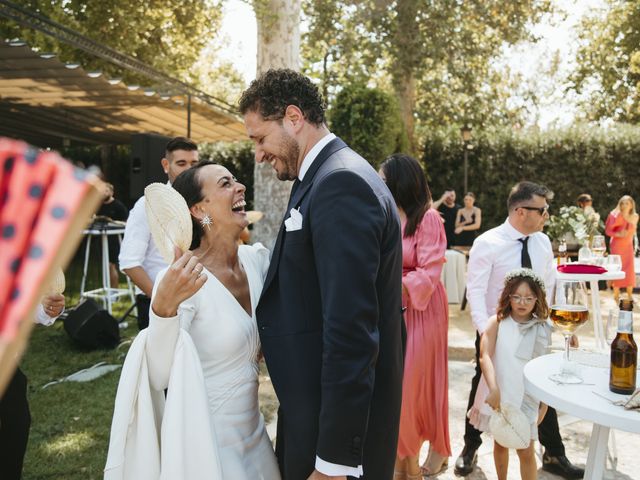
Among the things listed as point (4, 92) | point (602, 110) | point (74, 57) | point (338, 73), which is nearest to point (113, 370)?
point (4, 92)

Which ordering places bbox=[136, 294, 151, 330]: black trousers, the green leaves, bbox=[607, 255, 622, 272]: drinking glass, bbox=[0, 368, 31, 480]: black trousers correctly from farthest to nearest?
the green leaves, bbox=[607, 255, 622, 272]: drinking glass, bbox=[136, 294, 151, 330]: black trousers, bbox=[0, 368, 31, 480]: black trousers

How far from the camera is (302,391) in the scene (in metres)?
1.75

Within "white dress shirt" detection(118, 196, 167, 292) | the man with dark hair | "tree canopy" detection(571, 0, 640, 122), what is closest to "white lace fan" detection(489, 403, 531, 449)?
"white dress shirt" detection(118, 196, 167, 292)

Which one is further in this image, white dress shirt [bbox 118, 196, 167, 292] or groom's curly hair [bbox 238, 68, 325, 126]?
white dress shirt [bbox 118, 196, 167, 292]

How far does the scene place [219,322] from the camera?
206 centimetres

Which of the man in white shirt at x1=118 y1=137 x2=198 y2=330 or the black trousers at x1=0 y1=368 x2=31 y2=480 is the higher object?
the man in white shirt at x1=118 y1=137 x2=198 y2=330

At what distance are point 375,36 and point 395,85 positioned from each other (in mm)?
1511

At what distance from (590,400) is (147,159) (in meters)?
5.34

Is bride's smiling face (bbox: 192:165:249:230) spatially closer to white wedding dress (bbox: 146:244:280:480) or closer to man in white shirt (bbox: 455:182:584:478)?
white wedding dress (bbox: 146:244:280:480)

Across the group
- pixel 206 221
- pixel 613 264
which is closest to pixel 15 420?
pixel 206 221

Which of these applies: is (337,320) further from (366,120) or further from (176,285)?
(366,120)

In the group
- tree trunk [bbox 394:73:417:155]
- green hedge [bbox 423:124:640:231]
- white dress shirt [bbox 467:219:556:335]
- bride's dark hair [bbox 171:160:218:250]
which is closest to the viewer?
bride's dark hair [bbox 171:160:218:250]

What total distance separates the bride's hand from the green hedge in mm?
14908

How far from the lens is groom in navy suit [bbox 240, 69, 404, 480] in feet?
5.18
